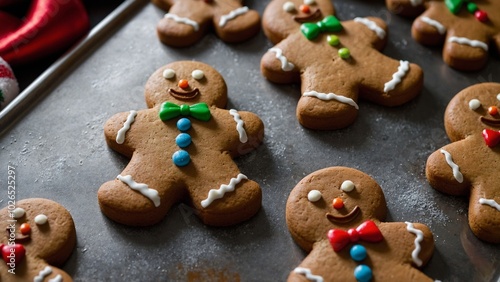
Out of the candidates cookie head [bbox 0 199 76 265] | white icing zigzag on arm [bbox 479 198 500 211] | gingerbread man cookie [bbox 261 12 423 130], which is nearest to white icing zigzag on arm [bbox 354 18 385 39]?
gingerbread man cookie [bbox 261 12 423 130]

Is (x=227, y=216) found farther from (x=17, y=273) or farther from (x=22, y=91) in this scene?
(x=22, y=91)

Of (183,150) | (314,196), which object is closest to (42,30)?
(183,150)

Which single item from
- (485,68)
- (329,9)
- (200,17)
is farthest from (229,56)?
(485,68)

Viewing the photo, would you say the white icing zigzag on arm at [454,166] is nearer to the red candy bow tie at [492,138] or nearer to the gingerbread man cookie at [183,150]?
the red candy bow tie at [492,138]

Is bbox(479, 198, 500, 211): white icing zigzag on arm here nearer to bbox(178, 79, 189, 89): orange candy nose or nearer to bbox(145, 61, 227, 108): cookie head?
bbox(145, 61, 227, 108): cookie head

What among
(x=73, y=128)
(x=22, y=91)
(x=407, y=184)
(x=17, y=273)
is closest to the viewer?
(x=17, y=273)

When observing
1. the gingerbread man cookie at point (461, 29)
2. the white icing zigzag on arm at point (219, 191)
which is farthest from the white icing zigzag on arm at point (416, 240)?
the gingerbread man cookie at point (461, 29)
